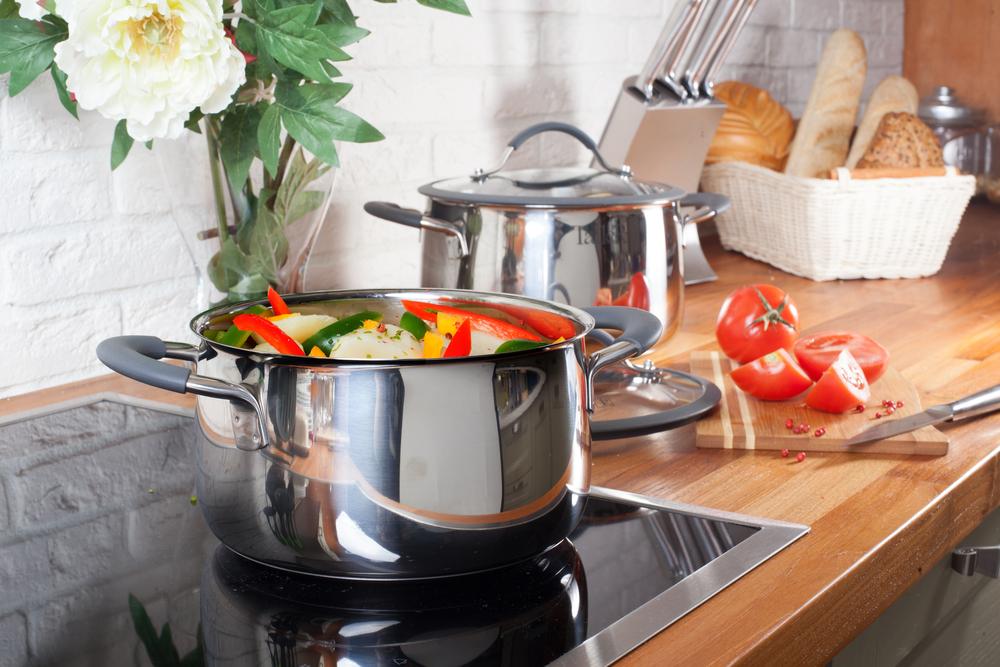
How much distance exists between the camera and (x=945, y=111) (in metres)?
2.25

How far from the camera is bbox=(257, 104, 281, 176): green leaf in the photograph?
2.97ft

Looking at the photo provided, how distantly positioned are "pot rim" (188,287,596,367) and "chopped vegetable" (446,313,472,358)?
0.05 m

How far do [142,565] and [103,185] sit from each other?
1.63 feet

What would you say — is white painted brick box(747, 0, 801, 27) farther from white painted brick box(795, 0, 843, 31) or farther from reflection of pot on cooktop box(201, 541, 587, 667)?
reflection of pot on cooktop box(201, 541, 587, 667)

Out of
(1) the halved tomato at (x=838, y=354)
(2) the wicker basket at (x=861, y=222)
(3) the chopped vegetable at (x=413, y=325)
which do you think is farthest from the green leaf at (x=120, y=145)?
(2) the wicker basket at (x=861, y=222)

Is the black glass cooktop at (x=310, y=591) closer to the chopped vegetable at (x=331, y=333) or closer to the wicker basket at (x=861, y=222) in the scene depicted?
the chopped vegetable at (x=331, y=333)

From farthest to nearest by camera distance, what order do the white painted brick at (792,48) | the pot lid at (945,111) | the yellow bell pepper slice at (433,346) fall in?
the pot lid at (945,111) → the white painted brick at (792,48) → the yellow bell pepper slice at (433,346)

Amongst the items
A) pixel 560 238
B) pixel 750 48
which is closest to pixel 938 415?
pixel 560 238

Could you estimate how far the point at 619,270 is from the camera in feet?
3.34

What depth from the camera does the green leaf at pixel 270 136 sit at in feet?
2.97

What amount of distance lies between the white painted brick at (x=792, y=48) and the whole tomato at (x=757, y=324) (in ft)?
3.56

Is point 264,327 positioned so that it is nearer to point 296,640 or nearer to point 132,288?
point 296,640

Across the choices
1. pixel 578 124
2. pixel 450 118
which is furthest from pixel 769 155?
pixel 450 118

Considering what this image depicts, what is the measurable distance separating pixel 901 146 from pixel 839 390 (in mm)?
884
